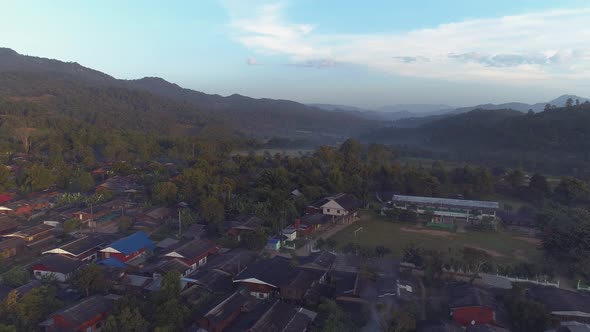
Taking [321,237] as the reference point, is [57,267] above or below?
above

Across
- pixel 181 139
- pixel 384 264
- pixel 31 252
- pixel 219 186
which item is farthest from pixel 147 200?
pixel 181 139

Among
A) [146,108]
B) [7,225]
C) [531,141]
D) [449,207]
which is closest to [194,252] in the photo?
[7,225]

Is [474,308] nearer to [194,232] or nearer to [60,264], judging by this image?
[194,232]

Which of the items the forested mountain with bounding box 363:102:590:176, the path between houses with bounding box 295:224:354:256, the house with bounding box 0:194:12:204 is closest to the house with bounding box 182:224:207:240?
the path between houses with bounding box 295:224:354:256

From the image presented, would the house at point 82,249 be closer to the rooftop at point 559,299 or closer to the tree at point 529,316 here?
the tree at point 529,316

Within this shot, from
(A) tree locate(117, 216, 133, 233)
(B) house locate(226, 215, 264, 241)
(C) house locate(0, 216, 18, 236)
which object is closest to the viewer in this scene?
(C) house locate(0, 216, 18, 236)

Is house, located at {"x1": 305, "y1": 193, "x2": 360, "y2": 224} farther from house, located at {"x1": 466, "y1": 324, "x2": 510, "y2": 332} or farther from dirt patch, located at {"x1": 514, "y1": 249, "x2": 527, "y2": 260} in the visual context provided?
house, located at {"x1": 466, "y1": 324, "x2": 510, "y2": 332}
